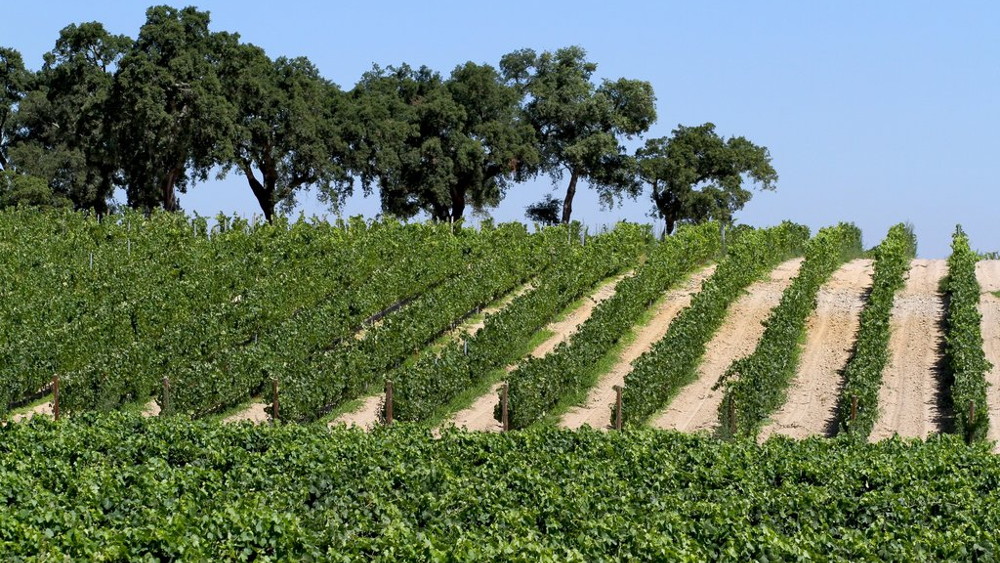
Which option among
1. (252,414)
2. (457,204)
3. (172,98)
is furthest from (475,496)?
(457,204)

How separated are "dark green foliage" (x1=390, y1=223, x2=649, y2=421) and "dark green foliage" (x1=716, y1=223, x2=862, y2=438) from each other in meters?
5.00

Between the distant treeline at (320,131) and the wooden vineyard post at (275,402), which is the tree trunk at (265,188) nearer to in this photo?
the distant treeline at (320,131)

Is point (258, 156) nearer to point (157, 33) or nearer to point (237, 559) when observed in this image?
point (157, 33)

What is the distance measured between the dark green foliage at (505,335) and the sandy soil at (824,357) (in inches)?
239

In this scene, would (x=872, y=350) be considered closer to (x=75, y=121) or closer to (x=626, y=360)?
(x=626, y=360)

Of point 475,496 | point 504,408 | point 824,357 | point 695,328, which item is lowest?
point 475,496

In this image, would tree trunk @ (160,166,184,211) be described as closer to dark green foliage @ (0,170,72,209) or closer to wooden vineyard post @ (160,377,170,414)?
dark green foliage @ (0,170,72,209)

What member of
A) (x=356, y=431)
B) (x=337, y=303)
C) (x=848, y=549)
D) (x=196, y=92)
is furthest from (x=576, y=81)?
(x=848, y=549)

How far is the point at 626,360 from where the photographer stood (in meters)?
30.1

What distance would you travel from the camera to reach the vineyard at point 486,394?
45.8ft

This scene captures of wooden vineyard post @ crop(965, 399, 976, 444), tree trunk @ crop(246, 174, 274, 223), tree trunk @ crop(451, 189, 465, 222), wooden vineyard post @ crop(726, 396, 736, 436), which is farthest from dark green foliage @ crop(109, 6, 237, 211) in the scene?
wooden vineyard post @ crop(965, 399, 976, 444)

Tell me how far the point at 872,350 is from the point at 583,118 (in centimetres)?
3575

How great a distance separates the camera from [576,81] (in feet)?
206

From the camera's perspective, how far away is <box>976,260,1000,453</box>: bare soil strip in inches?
989
